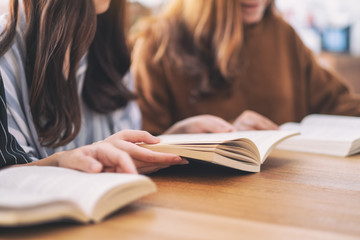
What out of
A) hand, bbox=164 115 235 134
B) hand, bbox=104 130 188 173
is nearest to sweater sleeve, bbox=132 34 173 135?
hand, bbox=164 115 235 134

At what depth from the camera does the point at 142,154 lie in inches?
26.2

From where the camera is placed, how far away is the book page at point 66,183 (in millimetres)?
479

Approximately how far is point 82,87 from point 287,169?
1.98ft

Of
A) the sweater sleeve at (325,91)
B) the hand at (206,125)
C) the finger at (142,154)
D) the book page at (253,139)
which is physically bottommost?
the sweater sleeve at (325,91)

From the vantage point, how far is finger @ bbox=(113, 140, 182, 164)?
2.19ft

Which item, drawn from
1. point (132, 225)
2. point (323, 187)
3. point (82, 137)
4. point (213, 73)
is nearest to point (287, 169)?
point (323, 187)

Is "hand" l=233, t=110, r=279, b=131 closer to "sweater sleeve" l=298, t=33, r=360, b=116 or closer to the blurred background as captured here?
"sweater sleeve" l=298, t=33, r=360, b=116

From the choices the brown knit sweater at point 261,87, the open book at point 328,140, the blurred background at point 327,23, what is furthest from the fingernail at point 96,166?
the blurred background at point 327,23

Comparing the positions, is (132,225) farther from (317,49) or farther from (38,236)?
(317,49)

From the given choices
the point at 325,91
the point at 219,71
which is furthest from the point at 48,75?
the point at 325,91

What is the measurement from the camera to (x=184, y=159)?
709mm

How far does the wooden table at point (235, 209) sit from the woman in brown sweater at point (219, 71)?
73cm

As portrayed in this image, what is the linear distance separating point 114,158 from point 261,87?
1084mm

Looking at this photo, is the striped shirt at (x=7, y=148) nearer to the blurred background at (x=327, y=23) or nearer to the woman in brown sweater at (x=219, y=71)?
the woman in brown sweater at (x=219, y=71)
